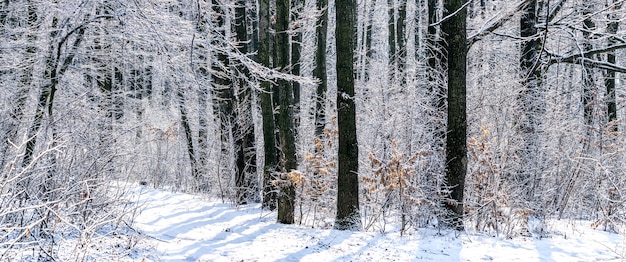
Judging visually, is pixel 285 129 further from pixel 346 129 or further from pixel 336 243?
pixel 336 243

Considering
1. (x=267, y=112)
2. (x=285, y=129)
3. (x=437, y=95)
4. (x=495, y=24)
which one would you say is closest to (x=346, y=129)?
(x=285, y=129)

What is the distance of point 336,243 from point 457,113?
9.40 feet

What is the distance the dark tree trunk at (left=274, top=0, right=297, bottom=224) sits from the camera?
26.8ft

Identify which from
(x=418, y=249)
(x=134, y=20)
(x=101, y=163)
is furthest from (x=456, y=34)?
(x=101, y=163)

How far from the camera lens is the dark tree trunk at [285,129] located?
26.8ft

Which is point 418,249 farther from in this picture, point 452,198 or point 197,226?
point 197,226

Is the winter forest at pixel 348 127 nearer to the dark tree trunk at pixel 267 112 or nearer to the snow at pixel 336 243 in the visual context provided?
the dark tree trunk at pixel 267 112

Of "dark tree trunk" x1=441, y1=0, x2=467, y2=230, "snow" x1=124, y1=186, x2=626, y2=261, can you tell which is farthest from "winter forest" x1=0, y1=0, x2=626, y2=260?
Result: "snow" x1=124, y1=186, x2=626, y2=261

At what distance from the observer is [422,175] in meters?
8.32

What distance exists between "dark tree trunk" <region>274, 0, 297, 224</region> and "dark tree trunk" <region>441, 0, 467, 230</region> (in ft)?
8.48

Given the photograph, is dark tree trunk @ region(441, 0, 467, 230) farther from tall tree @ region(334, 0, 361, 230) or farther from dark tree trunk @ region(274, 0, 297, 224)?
dark tree trunk @ region(274, 0, 297, 224)

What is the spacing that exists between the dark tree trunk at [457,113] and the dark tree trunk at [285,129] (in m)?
2.59

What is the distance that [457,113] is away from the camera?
25.2 feet

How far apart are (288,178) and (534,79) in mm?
5478
